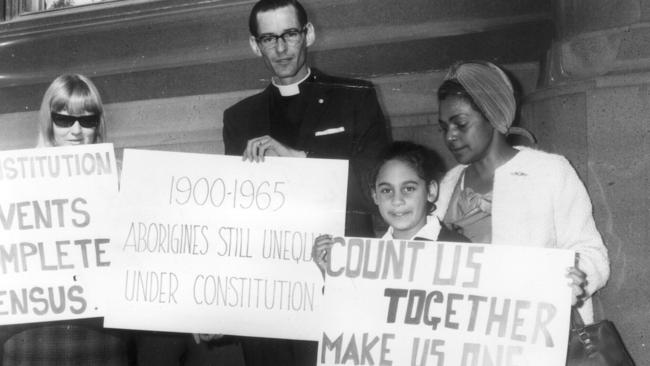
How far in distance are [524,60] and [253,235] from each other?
137cm

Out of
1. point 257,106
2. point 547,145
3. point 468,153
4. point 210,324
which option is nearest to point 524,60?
point 547,145

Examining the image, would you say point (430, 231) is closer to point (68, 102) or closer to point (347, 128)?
point (347, 128)

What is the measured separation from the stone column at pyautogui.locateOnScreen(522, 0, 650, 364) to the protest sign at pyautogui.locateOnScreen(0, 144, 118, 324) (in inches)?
Result: 69.1

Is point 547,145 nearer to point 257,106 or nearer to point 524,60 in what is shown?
point 524,60

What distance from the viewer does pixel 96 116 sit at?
104 inches

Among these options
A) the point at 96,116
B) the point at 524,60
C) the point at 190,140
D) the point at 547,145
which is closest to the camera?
the point at 96,116

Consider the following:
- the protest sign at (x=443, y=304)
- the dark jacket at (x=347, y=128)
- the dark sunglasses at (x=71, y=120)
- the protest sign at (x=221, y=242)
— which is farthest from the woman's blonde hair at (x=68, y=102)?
the protest sign at (x=443, y=304)

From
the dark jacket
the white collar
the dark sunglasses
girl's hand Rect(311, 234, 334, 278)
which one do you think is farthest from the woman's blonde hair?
the white collar

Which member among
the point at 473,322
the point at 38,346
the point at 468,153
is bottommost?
the point at 38,346

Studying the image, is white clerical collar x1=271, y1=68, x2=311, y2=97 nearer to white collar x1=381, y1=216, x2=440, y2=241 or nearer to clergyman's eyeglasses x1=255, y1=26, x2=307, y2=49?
clergyman's eyeglasses x1=255, y1=26, x2=307, y2=49

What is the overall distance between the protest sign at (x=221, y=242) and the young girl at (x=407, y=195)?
0.17 meters

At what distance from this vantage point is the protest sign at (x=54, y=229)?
261 cm

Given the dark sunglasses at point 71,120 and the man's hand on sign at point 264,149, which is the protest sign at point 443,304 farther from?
the dark sunglasses at point 71,120

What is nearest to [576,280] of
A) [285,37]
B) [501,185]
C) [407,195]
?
[501,185]
